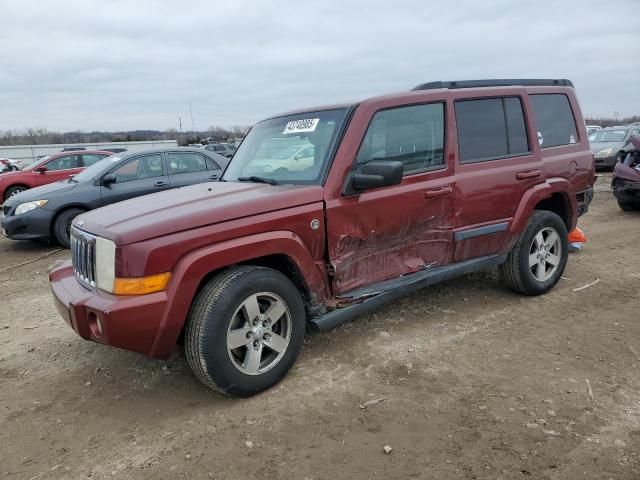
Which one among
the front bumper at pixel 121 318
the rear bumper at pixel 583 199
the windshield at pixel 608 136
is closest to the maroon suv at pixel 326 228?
the front bumper at pixel 121 318

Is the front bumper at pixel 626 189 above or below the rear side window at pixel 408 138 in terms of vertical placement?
below

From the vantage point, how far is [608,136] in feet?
58.2

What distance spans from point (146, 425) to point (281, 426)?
825 millimetres

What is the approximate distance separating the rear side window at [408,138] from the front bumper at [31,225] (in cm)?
627

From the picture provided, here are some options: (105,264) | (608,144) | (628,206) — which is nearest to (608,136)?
(608,144)

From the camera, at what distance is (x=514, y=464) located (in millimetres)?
2545

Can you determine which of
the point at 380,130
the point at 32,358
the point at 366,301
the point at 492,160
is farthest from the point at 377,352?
the point at 32,358

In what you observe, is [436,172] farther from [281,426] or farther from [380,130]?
[281,426]

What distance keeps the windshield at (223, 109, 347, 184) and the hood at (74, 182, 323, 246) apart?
7.5 inches

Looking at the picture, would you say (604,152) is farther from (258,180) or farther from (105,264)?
(105,264)

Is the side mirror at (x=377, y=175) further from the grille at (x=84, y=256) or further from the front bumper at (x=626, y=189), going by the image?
the front bumper at (x=626, y=189)

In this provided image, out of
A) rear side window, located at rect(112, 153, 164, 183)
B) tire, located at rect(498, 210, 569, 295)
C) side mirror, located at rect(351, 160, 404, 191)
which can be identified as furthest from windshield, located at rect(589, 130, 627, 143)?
side mirror, located at rect(351, 160, 404, 191)

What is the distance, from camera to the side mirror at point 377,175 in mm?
3393

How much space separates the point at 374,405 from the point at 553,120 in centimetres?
357
